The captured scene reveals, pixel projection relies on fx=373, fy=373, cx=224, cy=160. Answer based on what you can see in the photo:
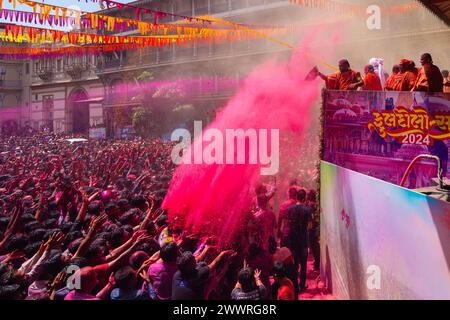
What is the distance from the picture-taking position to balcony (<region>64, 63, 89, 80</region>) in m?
35.6

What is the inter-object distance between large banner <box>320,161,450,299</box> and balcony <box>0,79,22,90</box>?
44737 millimetres

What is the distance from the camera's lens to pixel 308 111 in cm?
777

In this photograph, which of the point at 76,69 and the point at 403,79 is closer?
the point at 403,79

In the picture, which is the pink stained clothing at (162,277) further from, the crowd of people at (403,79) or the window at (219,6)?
the window at (219,6)

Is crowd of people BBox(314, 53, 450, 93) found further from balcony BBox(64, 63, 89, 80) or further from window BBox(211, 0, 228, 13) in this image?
balcony BBox(64, 63, 89, 80)

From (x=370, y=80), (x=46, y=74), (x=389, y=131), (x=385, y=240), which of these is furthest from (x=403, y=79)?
(x=46, y=74)

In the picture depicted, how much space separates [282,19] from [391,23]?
6.36 m

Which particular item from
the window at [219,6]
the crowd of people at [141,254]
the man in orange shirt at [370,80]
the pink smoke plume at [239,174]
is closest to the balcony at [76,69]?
the window at [219,6]

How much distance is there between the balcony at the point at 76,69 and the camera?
3556 cm

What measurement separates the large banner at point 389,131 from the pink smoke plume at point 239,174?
165cm

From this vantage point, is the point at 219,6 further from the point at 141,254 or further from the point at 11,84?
the point at 11,84

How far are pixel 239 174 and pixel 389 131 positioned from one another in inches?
98.2

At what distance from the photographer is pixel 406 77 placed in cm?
515
